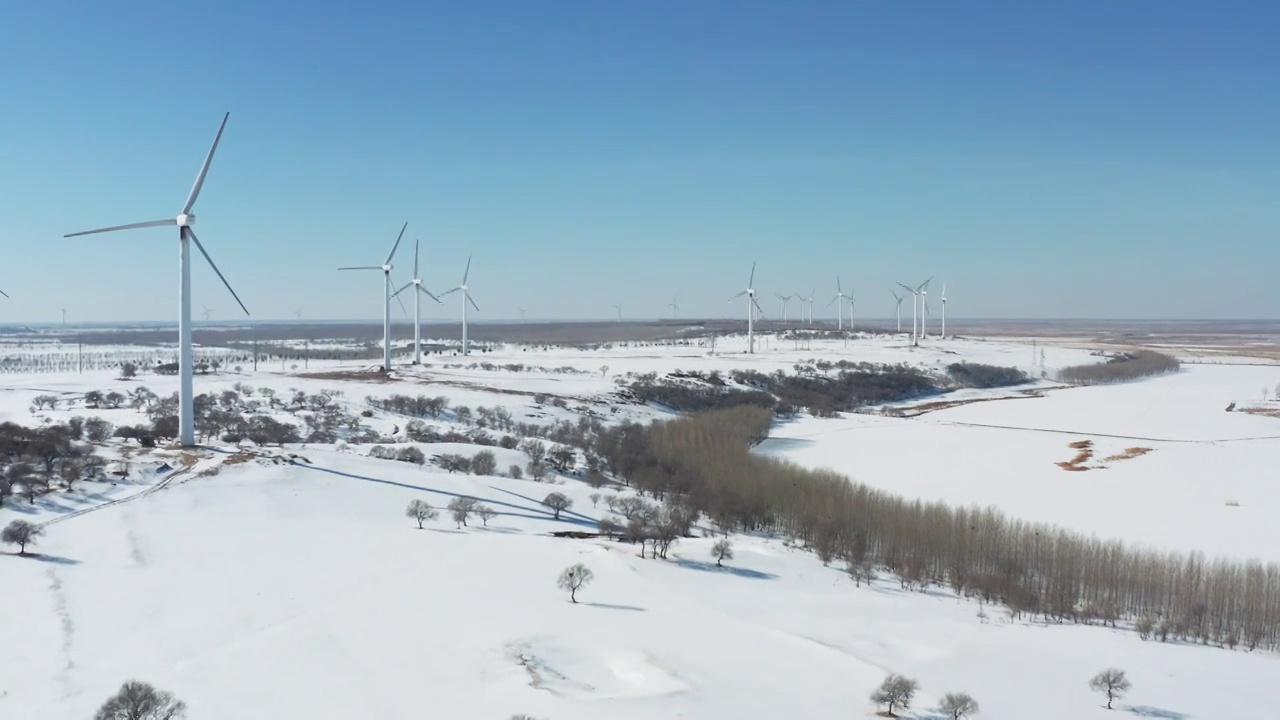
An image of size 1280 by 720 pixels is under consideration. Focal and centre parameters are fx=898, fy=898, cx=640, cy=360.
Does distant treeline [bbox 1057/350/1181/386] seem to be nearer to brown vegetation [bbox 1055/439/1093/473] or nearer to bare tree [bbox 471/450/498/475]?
brown vegetation [bbox 1055/439/1093/473]

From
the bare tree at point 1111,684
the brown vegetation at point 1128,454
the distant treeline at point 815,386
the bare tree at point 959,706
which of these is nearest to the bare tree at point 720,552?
the bare tree at point 959,706

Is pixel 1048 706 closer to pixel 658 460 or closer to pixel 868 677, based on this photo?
pixel 868 677

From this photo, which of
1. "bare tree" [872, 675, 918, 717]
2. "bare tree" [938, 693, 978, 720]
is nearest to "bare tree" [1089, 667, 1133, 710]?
"bare tree" [938, 693, 978, 720]

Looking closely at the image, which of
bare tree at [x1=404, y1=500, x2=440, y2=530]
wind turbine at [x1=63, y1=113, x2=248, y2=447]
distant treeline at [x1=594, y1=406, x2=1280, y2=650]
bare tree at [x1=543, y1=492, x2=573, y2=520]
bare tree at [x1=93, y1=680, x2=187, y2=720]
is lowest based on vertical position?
distant treeline at [x1=594, y1=406, x2=1280, y2=650]

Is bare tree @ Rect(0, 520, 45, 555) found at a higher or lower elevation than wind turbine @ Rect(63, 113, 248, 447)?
lower

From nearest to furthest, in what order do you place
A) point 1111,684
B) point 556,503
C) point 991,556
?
1. point 1111,684
2. point 991,556
3. point 556,503

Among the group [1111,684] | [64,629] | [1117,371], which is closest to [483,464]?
[64,629]

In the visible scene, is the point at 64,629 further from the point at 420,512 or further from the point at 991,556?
the point at 991,556
